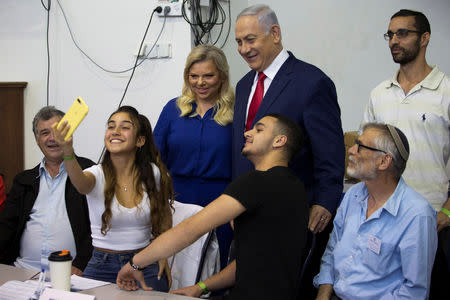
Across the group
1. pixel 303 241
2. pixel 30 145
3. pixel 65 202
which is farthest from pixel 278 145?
pixel 30 145

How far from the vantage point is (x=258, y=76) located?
8.18ft

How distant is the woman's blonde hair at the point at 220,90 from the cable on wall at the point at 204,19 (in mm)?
1253

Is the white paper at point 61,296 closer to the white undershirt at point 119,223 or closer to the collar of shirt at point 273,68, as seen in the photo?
the white undershirt at point 119,223

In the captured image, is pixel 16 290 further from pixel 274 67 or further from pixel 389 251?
pixel 274 67

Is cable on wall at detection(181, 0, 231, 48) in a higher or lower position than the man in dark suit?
higher

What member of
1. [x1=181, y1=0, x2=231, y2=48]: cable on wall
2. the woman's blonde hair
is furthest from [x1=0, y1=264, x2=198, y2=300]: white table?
[x1=181, y1=0, x2=231, y2=48]: cable on wall

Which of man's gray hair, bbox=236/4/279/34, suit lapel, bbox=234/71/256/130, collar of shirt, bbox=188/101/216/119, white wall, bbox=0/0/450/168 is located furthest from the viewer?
white wall, bbox=0/0/450/168

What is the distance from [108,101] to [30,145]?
83 cm

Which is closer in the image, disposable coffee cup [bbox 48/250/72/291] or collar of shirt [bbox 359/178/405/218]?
disposable coffee cup [bbox 48/250/72/291]

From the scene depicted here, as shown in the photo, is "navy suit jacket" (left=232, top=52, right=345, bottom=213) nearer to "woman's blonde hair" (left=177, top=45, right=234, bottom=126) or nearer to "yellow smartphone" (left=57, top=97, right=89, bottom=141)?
"woman's blonde hair" (left=177, top=45, right=234, bottom=126)

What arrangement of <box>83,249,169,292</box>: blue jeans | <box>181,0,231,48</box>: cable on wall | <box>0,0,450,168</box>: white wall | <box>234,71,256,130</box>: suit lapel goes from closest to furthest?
<box>83,249,169,292</box>: blue jeans → <box>234,71,256,130</box>: suit lapel → <box>181,0,231,48</box>: cable on wall → <box>0,0,450,168</box>: white wall

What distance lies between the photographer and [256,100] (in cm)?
245

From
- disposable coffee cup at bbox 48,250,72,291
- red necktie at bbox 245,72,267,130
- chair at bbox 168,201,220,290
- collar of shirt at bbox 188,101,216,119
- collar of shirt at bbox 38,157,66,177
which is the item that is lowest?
chair at bbox 168,201,220,290

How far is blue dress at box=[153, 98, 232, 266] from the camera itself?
264cm
